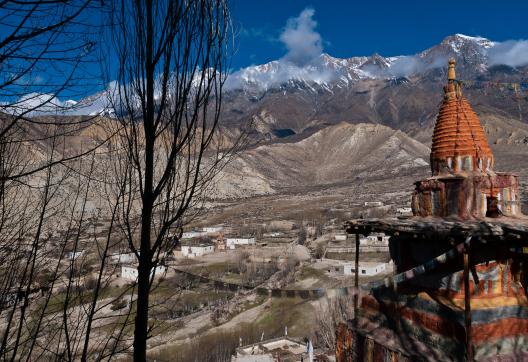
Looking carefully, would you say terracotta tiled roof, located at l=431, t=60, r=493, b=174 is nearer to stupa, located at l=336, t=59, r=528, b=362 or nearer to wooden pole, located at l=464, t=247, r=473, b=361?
stupa, located at l=336, t=59, r=528, b=362

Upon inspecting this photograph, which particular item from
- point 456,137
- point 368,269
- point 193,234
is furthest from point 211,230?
point 456,137

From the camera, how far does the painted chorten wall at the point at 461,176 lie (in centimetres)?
733

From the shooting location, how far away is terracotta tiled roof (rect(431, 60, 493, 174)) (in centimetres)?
774

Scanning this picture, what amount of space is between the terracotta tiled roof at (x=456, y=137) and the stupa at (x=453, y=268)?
17mm

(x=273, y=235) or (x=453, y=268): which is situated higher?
(x=453, y=268)

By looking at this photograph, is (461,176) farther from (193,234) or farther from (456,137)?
(193,234)

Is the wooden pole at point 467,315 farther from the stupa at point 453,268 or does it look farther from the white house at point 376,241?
the white house at point 376,241

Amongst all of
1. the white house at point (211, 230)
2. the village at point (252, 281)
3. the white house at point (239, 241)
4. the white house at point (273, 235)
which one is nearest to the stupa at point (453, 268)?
the village at point (252, 281)

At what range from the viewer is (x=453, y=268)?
671 centimetres

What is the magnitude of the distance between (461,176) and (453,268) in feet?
5.45

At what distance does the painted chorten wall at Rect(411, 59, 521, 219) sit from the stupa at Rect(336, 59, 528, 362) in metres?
0.02

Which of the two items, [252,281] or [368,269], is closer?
[368,269]

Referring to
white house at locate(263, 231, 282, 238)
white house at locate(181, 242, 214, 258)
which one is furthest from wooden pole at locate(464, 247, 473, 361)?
white house at locate(263, 231, 282, 238)

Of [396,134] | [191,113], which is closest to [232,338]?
[191,113]
